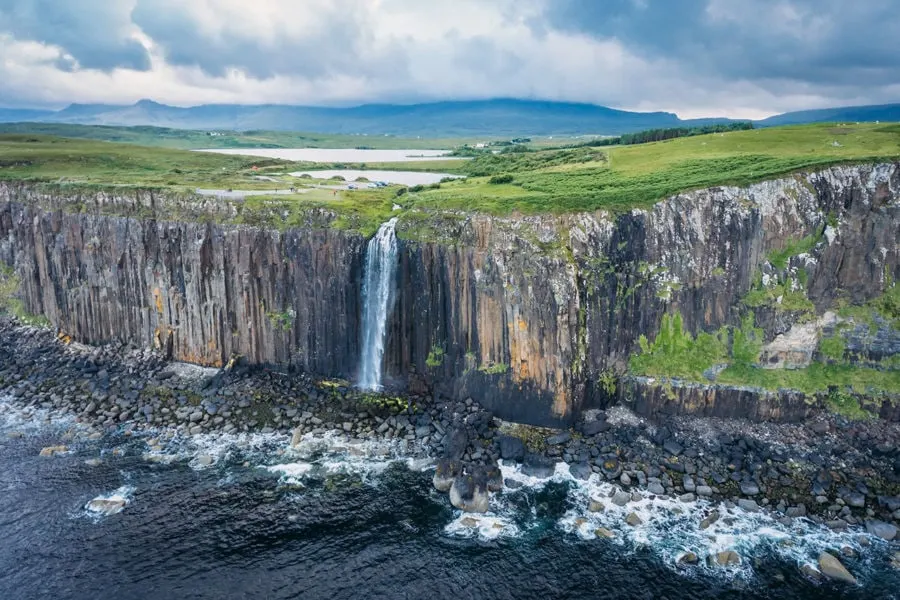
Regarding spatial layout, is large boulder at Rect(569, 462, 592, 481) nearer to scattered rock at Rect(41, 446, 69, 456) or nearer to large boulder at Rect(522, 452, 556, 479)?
large boulder at Rect(522, 452, 556, 479)

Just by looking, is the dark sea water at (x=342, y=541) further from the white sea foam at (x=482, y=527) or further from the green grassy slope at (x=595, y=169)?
the green grassy slope at (x=595, y=169)

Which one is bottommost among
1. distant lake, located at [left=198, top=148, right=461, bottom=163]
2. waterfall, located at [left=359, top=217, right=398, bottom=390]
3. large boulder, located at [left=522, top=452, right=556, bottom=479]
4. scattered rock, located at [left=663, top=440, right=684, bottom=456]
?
large boulder, located at [left=522, top=452, right=556, bottom=479]

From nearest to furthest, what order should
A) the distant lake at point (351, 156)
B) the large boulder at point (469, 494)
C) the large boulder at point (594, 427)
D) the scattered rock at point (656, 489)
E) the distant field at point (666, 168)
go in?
the large boulder at point (469, 494), the scattered rock at point (656, 489), the large boulder at point (594, 427), the distant field at point (666, 168), the distant lake at point (351, 156)

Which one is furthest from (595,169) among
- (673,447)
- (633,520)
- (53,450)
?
(53,450)

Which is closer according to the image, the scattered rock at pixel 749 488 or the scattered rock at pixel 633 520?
the scattered rock at pixel 633 520

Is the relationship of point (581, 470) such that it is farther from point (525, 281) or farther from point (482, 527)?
point (525, 281)

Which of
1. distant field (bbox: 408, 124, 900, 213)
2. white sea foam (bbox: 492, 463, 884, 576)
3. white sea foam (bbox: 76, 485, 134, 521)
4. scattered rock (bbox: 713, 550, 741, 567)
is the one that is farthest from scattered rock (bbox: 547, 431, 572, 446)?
white sea foam (bbox: 76, 485, 134, 521)

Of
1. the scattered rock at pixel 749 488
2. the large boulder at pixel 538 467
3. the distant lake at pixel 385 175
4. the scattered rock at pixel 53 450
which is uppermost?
the distant lake at pixel 385 175

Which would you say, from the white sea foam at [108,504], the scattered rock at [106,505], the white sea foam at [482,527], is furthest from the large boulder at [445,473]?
the scattered rock at [106,505]
